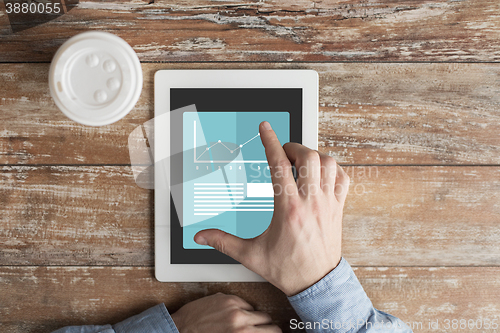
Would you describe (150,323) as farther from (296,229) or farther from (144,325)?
(296,229)

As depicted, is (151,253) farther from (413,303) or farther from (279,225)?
(413,303)

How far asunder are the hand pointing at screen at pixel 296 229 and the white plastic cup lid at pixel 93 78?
0.78 ft

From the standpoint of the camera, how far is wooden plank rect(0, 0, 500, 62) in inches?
22.1

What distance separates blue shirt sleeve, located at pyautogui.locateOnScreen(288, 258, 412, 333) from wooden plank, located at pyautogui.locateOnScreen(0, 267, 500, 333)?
0.09m

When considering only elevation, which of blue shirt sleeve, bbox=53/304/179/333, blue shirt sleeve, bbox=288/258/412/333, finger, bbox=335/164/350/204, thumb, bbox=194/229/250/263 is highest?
finger, bbox=335/164/350/204

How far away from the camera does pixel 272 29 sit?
564mm

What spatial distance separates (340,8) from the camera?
0.56m

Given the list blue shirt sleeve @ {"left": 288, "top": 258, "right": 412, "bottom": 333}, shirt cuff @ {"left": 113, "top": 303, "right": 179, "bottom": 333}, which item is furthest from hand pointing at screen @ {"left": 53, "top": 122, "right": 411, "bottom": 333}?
shirt cuff @ {"left": 113, "top": 303, "right": 179, "bottom": 333}

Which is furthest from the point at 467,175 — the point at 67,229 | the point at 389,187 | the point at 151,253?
the point at 67,229

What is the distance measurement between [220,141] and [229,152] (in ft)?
0.09

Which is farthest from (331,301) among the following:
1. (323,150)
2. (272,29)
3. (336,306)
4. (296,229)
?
(272,29)

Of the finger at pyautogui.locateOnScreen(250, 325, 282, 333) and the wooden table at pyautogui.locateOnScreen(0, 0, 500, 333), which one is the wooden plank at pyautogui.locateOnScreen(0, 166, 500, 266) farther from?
the finger at pyautogui.locateOnScreen(250, 325, 282, 333)

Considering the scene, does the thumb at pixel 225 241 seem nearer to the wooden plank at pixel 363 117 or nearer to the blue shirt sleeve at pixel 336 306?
the blue shirt sleeve at pixel 336 306

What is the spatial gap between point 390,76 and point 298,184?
0.28m
